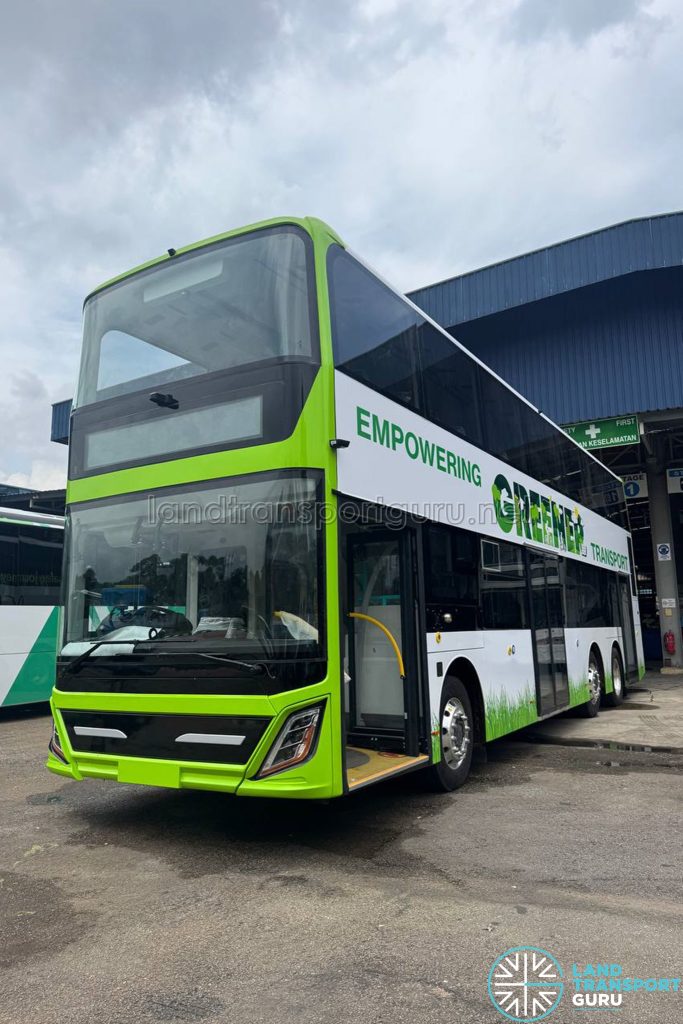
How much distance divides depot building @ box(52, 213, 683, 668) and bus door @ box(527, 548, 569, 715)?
911 cm

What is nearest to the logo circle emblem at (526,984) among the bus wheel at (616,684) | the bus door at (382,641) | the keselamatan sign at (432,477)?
the bus door at (382,641)

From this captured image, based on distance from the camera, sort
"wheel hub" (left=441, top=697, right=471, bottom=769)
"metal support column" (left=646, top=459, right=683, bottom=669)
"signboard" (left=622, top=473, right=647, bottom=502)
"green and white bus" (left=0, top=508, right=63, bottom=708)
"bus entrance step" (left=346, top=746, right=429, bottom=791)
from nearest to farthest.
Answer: "bus entrance step" (left=346, top=746, right=429, bottom=791)
"wheel hub" (left=441, top=697, right=471, bottom=769)
"green and white bus" (left=0, top=508, right=63, bottom=708)
"metal support column" (left=646, top=459, right=683, bottom=669)
"signboard" (left=622, top=473, right=647, bottom=502)

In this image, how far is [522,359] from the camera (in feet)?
67.2

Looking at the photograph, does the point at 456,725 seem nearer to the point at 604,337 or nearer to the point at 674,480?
the point at 604,337

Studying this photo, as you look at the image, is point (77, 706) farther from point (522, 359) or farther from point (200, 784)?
point (522, 359)

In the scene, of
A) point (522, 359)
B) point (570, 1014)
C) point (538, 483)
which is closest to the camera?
point (570, 1014)

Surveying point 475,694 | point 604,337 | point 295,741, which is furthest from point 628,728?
point 604,337

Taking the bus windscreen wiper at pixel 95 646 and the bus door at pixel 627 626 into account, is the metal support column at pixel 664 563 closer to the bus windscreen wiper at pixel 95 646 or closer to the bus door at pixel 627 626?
the bus door at pixel 627 626

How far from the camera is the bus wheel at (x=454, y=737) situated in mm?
6250

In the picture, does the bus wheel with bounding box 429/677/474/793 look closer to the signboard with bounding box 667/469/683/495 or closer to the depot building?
the depot building

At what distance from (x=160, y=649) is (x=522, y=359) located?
17.5 metres

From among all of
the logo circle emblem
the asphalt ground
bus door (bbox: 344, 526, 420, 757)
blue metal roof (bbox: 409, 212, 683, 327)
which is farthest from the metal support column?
the logo circle emblem

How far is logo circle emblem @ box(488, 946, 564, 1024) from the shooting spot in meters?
2.90

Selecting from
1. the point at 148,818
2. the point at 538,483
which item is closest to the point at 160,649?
the point at 148,818
